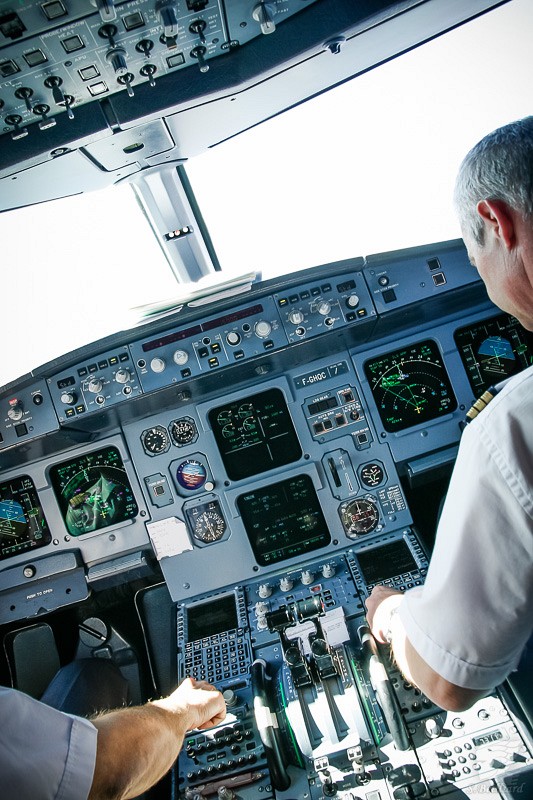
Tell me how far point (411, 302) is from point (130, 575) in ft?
6.18

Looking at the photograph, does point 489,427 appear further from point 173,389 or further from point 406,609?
point 173,389

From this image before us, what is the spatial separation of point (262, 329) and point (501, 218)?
5.35 ft

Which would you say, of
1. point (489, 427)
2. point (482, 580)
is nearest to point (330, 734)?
point (482, 580)

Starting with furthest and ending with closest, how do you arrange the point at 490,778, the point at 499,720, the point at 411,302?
the point at 411,302
the point at 499,720
the point at 490,778

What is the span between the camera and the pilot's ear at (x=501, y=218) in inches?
42.9

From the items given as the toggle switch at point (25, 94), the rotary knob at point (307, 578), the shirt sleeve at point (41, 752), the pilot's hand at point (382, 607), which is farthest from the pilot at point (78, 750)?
the toggle switch at point (25, 94)

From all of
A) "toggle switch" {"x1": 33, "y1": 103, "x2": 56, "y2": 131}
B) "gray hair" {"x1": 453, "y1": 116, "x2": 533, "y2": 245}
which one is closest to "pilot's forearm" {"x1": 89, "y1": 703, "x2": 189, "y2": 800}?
"gray hair" {"x1": 453, "y1": 116, "x2": 533, "y2": 245}

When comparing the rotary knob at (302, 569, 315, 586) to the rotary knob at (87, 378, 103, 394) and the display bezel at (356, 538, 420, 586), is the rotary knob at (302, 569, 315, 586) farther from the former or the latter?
the rotary knob at (87, 378, 103, 394)

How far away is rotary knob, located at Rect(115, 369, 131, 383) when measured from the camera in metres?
2.71

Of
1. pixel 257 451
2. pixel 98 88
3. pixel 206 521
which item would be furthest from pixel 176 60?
pixel 206 521

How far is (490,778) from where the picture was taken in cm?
169

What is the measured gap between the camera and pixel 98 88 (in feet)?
6.00

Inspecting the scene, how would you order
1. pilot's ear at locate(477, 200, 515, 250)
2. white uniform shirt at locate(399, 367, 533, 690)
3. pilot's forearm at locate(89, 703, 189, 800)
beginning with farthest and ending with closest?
1. pilot's forearm at locate(89, 703, 189, 800)
2. pilot's ear at locate(477, 200, 515, 250)
3. white uniform shirt at locate(399, 367, 533, 690)

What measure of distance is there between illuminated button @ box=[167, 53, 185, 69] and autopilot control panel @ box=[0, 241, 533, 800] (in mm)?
978
